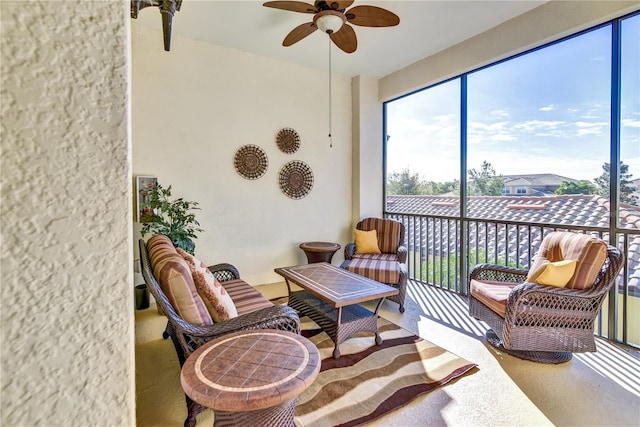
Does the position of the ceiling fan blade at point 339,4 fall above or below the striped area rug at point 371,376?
above

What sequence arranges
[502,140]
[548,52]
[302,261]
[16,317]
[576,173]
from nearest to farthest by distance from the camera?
[16,317] → [576,173] → [548,52] → [502,140] → [302,261]

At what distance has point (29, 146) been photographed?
1.28 feet

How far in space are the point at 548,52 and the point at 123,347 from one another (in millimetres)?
4124

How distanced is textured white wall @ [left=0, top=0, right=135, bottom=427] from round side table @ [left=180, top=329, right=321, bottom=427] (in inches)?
27.6

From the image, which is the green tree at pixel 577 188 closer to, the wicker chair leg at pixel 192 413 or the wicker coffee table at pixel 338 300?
the wicker coffee table at pixel 338 300

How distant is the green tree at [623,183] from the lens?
99.6 inches

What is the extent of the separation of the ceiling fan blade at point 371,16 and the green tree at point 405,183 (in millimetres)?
2371

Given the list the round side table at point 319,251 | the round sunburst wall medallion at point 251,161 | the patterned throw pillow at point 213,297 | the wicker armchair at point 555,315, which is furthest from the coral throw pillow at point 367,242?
the patterned throw pillow at point 213,297

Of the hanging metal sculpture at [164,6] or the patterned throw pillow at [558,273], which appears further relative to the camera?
the patterned throw pillow at [558,273]

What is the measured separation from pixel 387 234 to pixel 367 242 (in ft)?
0.99

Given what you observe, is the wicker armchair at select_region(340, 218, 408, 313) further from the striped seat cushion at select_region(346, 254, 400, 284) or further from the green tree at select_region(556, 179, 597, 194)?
the green tree at select_region(556, 179, 597, 194)

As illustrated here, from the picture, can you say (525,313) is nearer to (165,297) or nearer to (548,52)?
(165,297)

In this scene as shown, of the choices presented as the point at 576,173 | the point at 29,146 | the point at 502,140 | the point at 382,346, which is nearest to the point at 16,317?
the point at 29,146

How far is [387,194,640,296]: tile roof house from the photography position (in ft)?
8.42
